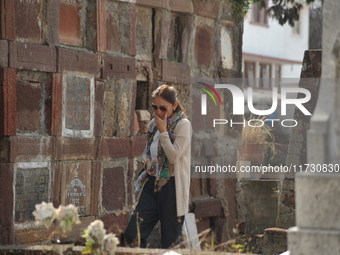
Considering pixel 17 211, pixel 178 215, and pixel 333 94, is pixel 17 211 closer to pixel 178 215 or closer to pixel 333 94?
pixel 178 215

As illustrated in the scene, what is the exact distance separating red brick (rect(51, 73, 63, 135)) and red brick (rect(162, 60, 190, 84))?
1.68 metres

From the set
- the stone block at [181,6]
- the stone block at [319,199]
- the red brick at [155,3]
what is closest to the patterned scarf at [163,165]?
the stone block at [319,199]

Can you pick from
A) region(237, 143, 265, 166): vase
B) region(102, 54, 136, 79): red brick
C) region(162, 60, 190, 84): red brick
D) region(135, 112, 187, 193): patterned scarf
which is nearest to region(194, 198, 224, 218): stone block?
region(162, 60, 190, 84): red brick

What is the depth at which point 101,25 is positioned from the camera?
7703 millimetres

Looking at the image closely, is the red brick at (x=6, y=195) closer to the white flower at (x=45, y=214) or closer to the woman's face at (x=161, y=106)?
the woman's face at (x=161, y=106)

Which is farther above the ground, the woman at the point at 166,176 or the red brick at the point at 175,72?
the red brick at the point at 175,72

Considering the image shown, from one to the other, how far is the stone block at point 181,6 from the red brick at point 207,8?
12cm

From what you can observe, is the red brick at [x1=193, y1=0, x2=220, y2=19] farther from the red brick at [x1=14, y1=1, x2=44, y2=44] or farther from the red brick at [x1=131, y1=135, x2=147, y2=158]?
the red brick at [x1=14, y1=1, x2=44, y2=44]

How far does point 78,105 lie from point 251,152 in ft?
20.2

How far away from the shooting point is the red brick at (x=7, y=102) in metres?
6.64

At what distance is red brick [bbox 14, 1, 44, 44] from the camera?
682 cm

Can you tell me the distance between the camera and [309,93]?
903cm

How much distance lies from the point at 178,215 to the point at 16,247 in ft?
4.09

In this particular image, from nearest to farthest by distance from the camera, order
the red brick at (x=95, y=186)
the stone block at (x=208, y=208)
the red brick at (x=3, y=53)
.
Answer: the red brick at (x=3, y=53), the red brick at (x=95, y=186), the stone block at (x=208, y=208)
